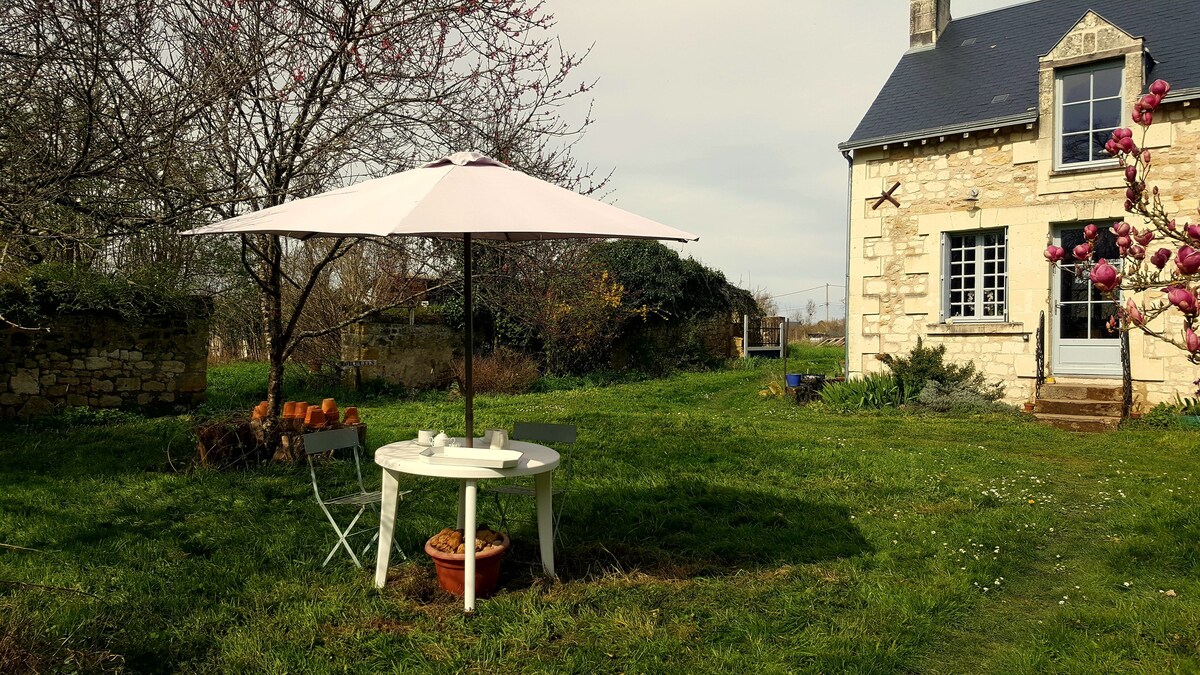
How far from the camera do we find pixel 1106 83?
1122 centimetres

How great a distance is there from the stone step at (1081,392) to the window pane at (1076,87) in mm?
4219

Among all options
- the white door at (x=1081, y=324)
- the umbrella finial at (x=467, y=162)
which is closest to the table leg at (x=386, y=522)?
the umbrella finial at (x=467, y=162)

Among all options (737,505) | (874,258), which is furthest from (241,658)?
(874,258)

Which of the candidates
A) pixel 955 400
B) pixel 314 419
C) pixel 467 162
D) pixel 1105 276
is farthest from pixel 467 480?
pixel 955 400

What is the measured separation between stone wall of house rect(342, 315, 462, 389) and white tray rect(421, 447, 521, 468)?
9956 millimetres

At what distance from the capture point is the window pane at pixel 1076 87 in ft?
37.1

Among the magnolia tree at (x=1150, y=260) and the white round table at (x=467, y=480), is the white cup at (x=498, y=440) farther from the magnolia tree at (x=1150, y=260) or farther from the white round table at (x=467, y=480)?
the magnolia tree at (x=1150, y=260)

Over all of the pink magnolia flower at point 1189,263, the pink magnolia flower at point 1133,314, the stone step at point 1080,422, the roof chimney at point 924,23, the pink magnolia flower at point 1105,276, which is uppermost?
the roof chimney at point 924,23

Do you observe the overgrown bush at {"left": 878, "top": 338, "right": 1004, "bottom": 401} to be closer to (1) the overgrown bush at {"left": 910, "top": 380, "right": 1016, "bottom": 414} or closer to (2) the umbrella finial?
(1) the overgrown bush at {"left": 910, "top": 380, "right": 1016, "bottom": 414}

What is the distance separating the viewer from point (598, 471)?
6.92 m

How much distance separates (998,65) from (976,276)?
3852 millimetres

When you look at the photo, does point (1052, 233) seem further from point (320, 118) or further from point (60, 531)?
point (60, 531)

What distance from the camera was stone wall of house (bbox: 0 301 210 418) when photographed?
9.68 metres

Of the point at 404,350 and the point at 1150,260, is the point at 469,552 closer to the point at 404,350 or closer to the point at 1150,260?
the point at 1150,260
